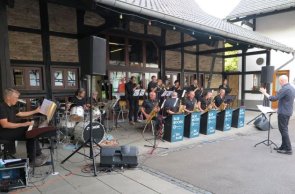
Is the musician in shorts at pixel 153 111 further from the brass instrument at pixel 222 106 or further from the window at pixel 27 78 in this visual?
the window at pixel 27 78

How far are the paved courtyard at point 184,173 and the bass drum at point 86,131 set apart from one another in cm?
37

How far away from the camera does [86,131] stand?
471 cm

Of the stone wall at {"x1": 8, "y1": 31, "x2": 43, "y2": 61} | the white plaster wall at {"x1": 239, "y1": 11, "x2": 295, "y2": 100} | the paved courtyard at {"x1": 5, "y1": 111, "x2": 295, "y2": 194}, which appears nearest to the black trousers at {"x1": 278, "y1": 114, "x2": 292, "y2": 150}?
the paved courtyard at {"x1": 5, "y1": 111, "x2": 295, "y2": 194}

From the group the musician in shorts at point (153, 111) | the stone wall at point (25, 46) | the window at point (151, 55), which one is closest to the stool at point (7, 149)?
the stone wall at point (25, 46)

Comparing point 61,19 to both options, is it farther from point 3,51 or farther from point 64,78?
point 3,51

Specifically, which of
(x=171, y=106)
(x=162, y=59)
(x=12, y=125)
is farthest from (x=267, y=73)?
(x=12, y=125)

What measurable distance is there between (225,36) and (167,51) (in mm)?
3150

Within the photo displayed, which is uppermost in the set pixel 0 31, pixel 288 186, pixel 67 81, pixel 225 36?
pixel 225 36

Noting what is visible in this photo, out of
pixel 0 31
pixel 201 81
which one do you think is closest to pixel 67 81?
pixel 0 31

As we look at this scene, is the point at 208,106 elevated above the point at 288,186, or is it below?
above

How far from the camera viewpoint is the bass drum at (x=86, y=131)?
4.69 m

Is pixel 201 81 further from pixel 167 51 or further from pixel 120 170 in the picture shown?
pixel 120 170

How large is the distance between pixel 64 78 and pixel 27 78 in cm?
99

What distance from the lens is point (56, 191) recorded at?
9.82 feet
